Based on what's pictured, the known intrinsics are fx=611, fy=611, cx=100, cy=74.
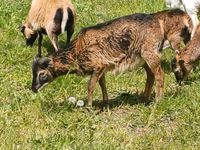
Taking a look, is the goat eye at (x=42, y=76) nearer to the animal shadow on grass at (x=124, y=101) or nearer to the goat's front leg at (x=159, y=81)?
the animal shadow on grass at (x=124, y=101)

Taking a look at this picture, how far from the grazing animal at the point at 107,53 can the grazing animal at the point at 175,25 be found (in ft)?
1.94

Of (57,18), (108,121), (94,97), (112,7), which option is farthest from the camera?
(112,7)

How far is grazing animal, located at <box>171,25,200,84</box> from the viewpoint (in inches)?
351

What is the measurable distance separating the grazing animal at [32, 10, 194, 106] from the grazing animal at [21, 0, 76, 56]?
80.1 inches

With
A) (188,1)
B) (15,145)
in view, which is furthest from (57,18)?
(15,145)

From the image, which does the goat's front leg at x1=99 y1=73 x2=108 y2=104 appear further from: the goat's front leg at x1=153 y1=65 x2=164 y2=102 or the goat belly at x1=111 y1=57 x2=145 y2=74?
the goat's front leg at x1=153 y1=65 x2=164 y2=102

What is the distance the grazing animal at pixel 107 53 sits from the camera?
7.82m

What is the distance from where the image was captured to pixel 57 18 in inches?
391

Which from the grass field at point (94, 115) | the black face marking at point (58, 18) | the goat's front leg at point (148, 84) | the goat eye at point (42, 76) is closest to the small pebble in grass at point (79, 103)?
the grass field at point (94, 115)

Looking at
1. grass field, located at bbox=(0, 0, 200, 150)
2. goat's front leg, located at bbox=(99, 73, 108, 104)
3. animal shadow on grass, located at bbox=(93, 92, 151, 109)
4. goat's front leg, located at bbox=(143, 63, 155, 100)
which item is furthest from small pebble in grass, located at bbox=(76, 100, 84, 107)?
goat's front leg, located at bbox=(143, 63, 155, 100)

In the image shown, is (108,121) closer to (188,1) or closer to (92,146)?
(92,146)

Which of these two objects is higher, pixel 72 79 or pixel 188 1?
pixel 188 1

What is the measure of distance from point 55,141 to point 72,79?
2341 millimetres

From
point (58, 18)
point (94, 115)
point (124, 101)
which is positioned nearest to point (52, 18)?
point (58, 18)
